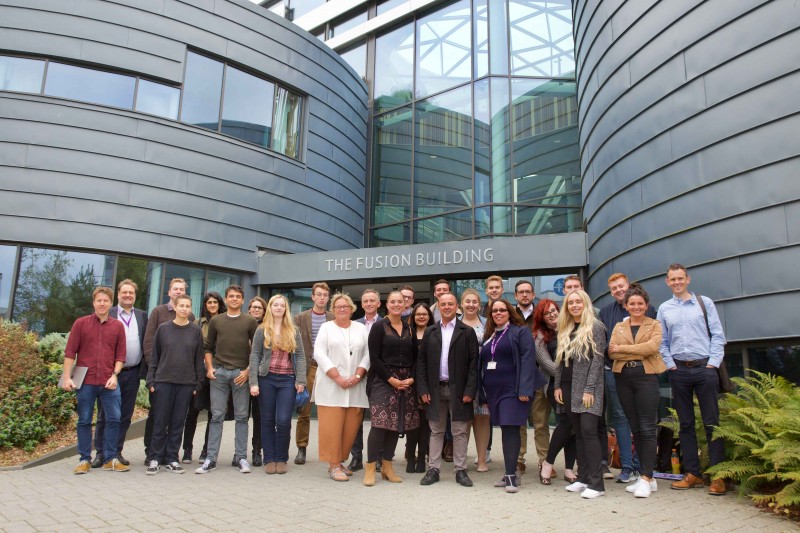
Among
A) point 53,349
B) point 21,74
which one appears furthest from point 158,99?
point 53,349

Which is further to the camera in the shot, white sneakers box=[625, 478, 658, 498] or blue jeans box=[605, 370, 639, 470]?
blue jeans box=[605, 370, 639, 470]

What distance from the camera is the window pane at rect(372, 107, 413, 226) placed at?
16531 mm

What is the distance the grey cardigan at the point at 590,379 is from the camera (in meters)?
5.76

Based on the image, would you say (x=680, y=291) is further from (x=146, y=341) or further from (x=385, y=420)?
(x=146, y=341)

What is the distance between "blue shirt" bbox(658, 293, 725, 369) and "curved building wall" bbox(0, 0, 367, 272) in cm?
971

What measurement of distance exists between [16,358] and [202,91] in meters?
7.01

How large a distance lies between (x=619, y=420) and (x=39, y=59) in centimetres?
1223

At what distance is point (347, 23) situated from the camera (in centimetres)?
1916

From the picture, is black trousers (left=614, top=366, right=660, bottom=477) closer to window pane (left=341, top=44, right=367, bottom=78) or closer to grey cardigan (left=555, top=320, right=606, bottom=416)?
grey cardigan (left=555, top=320, right=606, bottom=416)

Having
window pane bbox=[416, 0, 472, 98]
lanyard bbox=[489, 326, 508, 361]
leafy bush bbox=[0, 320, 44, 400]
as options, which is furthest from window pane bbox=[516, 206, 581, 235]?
leafy bush bbox=[0, 320, 44, 400]

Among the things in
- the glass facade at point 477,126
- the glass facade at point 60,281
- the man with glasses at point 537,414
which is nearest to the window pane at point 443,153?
the glass facade at point 477,126

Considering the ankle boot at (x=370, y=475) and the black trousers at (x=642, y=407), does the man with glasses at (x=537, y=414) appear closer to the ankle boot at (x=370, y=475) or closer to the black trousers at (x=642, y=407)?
the black trousers at (x=642, y=407)

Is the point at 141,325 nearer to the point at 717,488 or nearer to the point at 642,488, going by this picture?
the point at 642,488

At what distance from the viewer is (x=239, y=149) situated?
1372 cm
